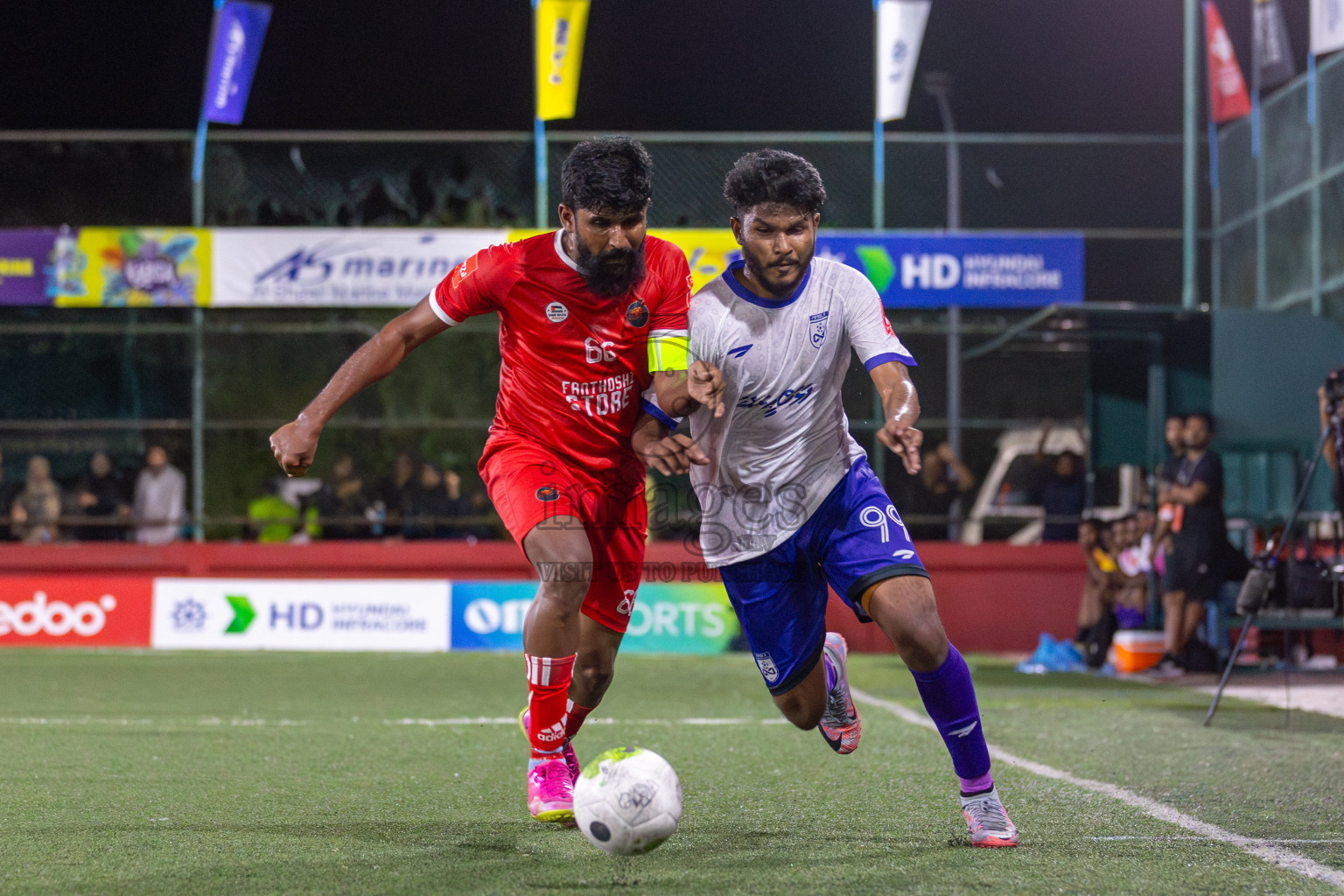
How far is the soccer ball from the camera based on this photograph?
3.77m

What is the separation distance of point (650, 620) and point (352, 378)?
927 cm

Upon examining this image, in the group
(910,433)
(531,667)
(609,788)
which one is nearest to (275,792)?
(531,667)

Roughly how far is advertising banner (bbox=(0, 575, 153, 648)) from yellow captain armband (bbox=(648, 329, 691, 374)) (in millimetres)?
10827

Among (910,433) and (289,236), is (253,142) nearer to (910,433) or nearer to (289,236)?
(289,236)

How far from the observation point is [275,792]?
17.0 feet

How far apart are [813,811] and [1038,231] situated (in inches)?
413

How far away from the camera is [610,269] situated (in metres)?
4.53

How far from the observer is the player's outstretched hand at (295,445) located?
4.30m

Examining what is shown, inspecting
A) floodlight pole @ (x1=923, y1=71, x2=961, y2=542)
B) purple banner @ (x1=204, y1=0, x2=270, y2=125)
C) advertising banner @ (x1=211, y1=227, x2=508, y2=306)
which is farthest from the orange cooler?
purple banner @ (x1=204, y1=0, x2=270, y2=125)

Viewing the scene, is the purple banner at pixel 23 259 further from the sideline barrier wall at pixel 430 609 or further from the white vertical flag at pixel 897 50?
the white vertical flag at pixel 897 50

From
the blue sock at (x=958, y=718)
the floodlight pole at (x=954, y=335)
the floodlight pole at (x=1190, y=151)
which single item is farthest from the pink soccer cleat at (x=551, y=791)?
the floodlight pole at (x=1190, y=151)

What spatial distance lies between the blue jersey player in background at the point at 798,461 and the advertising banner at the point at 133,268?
10.9 m

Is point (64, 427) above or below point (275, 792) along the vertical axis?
above

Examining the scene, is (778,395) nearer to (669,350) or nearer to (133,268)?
(669,350)
